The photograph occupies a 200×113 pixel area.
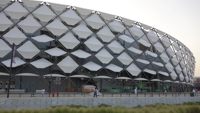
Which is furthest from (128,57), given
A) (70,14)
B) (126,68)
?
(70,14)

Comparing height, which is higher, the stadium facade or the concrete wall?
the stadium facade

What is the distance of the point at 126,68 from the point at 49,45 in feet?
43.6

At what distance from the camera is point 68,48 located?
46.9 meters

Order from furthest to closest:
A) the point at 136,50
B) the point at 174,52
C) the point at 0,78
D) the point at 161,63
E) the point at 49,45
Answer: the point at 174,52 < the point at 161,63 < the point at 136,50 < the point at 49,45 < the point at 0,78

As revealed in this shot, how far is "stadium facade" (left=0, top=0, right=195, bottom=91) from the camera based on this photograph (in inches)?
1738

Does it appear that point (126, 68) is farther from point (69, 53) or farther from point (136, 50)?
point (69, 53)

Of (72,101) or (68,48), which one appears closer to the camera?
(72,101)

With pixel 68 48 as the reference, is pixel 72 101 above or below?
below

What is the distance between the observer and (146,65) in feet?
185

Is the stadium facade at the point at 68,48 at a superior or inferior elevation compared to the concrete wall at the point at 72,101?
superior

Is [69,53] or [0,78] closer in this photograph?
[0,78]

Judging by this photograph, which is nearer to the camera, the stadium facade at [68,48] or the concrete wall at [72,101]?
the concrete wall at [72,101]

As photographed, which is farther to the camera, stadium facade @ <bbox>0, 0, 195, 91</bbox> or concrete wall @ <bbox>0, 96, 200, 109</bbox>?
stadium facade @ <bbox>0, 0, 195, 91</bbox>

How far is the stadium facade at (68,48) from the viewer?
44156mm
